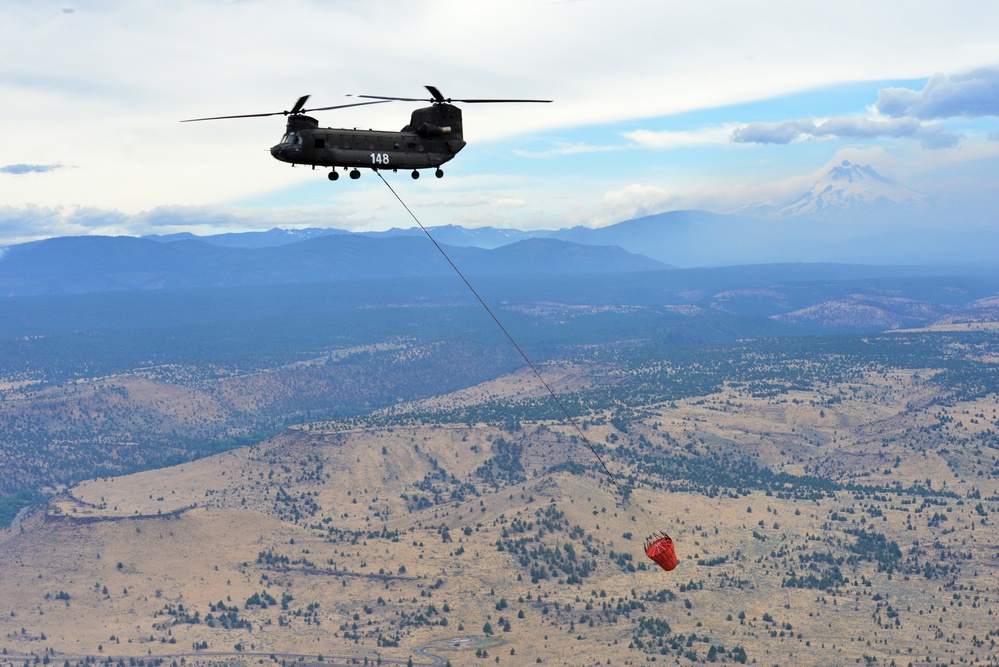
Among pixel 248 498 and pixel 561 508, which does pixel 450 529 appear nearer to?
pixel 561 508

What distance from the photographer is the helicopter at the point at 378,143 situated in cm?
5600

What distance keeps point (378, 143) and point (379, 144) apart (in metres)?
0.08

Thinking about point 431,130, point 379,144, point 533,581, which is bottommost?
point 533,581

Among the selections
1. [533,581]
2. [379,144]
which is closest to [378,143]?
[379,144]

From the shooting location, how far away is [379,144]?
189ft

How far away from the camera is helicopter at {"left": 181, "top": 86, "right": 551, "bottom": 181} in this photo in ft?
184

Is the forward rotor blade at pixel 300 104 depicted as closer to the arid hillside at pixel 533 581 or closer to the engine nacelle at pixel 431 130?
the engine nacelle at pixel 431 130

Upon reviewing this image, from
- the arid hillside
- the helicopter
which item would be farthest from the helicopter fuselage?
the arid hillside

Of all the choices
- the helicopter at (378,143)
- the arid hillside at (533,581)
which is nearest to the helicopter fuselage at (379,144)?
the helicopter at (378,143)

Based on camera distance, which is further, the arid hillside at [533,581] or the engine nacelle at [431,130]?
the arid hillside at [533,581]

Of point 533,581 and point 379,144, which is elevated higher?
point 379,144

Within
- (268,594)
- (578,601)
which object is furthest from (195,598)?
(578,601)

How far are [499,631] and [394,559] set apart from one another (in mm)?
26068

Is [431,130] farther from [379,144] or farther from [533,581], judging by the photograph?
[533,581]
